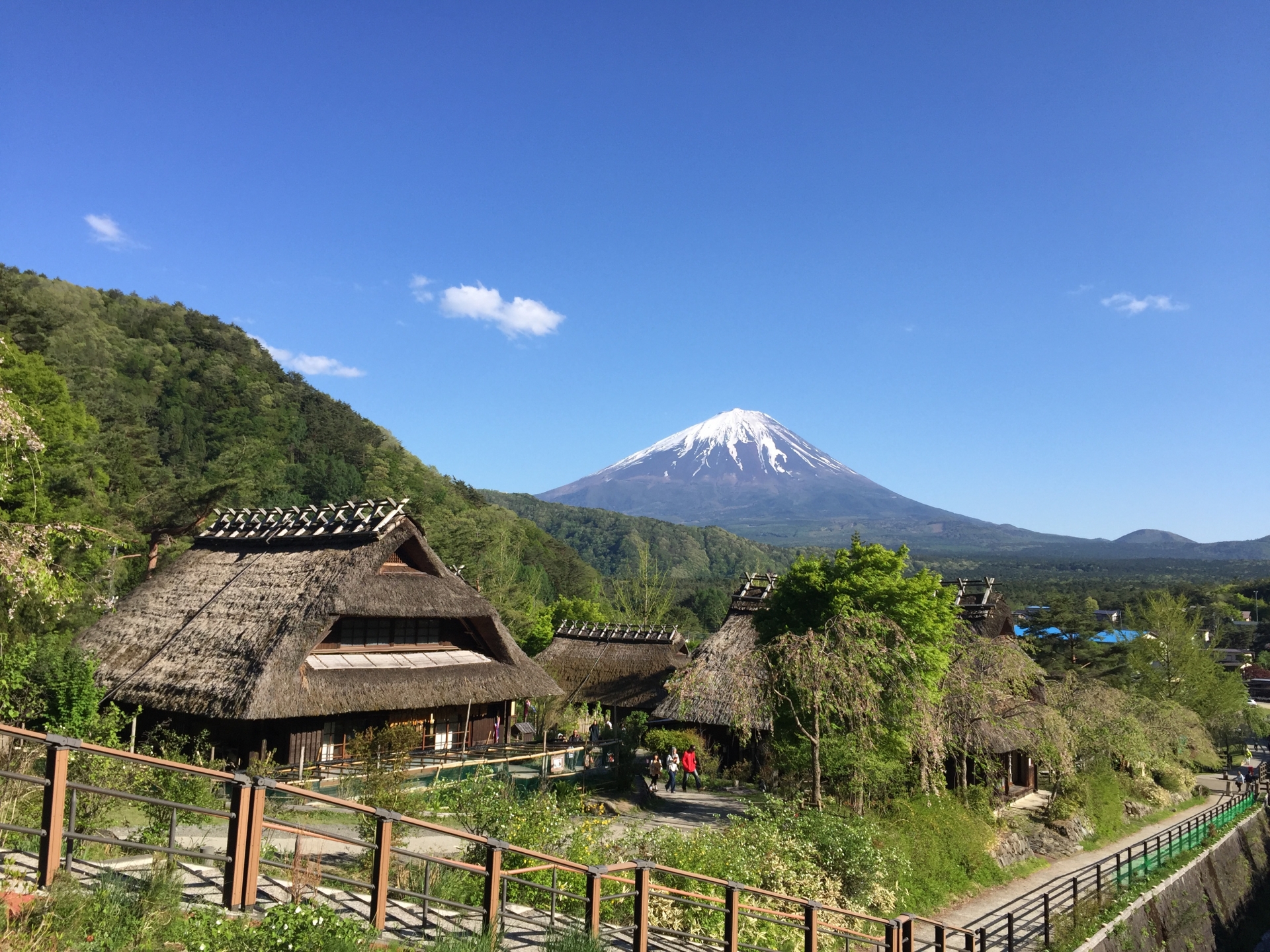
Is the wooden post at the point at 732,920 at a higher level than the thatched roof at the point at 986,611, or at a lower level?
lower

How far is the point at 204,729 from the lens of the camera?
19.0 m

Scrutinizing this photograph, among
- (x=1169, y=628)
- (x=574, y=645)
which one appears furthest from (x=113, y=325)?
(x=1169, y=628)

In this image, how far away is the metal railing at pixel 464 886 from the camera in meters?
5.62

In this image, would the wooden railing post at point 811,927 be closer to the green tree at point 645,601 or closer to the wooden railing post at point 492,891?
the wooden railing post at point 492,891

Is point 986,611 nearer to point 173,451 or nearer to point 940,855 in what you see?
point 940,855

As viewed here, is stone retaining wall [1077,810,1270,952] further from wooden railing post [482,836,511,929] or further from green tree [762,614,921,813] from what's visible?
wooden railing post [482,836,511,929]

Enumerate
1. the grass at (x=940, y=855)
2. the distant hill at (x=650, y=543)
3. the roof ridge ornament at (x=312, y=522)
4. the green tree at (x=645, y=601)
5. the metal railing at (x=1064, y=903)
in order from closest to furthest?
the metal railing at (x=1064, y=903), the grass at (x=940, y=855), the roof ridge ornament at (x=312, y=522), the green tree at (x=645, y=601), the distant hill at (x=650, y=543)

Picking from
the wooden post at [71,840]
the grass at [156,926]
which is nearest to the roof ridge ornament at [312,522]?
the wooden post at [71,840]

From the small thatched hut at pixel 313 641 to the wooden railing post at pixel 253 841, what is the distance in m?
12.9

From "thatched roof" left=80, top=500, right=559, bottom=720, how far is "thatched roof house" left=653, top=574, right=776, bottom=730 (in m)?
4.41

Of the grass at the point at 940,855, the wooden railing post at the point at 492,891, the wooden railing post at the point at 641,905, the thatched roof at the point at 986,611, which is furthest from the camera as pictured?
the thatched roof at the point at 986,611

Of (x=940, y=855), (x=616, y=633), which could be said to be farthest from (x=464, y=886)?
(x=616, y=633)

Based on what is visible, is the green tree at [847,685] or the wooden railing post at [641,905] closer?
the wooden railing post at [641,905]

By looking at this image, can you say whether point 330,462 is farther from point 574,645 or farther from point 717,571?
point 717,571
